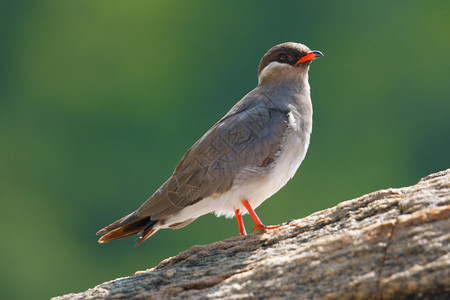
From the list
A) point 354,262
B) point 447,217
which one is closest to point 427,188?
point 447,217

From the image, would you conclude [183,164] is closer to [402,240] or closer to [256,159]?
[256,159]

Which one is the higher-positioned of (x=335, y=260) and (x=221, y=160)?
(x=221, y=160)

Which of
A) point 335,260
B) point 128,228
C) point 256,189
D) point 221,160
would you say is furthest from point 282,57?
point 335,260

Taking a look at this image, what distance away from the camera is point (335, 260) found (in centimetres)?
345

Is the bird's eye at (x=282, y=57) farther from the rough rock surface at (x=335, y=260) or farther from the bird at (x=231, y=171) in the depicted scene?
the rough rock surface at (x=335, y=260)

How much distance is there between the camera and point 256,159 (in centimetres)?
489

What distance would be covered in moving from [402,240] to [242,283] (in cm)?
100

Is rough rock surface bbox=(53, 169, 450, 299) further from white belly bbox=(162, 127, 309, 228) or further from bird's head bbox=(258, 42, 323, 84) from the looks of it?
bird's head bbox=(258, 42, 323, 84)

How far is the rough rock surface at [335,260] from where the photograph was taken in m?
3.15

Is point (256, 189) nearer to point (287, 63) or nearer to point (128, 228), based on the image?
point (128, 228)

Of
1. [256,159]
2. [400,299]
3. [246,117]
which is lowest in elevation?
[400,299]

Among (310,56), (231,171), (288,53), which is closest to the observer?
(231,171)

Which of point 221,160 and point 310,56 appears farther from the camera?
point 310,56

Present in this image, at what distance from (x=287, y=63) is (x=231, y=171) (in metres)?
1.33
